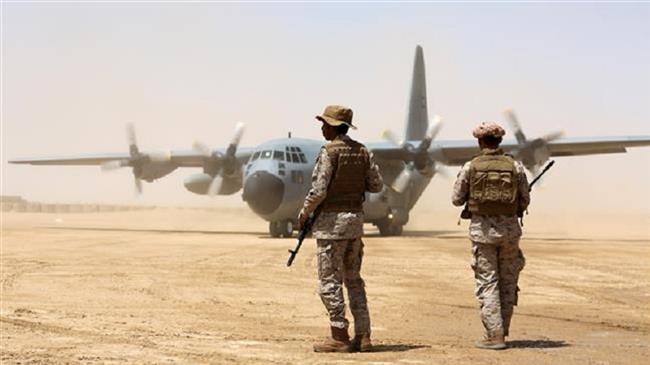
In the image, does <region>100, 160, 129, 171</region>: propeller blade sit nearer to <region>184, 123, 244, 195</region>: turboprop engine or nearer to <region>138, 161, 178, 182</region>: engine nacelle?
<region>138, 161, 178, 182</region>: engine nacelle

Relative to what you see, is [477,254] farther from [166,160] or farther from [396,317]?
[166,160]

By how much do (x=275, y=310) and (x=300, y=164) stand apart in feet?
63.9

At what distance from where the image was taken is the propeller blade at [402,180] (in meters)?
35.0

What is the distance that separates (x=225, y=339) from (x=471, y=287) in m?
6.72

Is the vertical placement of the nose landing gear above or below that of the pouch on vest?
below

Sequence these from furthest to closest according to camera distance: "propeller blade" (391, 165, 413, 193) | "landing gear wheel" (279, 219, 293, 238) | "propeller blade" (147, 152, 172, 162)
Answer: "propeller blade" (147, 152, 172, 162)
"propeller blade" (391, 165, 413, 193)
"landing gear wheel" (279, 219, 293, 238)

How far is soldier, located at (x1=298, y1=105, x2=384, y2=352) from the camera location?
27.2ft

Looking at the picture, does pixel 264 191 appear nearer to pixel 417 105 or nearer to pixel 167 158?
A: pixel 167 158

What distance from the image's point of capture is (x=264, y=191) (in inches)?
1171

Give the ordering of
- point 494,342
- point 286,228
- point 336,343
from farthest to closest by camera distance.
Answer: point 286,228 < point 494,342 < point 336,343

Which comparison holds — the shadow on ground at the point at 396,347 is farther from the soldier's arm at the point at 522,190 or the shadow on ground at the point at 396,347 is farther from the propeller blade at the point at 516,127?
the propeller blade at the point at 516,127

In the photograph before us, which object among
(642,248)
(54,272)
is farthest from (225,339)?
(642,248)

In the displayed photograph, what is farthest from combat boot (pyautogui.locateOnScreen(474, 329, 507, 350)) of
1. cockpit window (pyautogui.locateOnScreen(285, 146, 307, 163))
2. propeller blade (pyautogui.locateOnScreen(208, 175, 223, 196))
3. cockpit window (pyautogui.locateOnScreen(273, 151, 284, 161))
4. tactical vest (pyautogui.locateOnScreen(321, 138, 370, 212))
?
propeller blade (pyautogui.locateOnScreen(208, 175, 223, 196))

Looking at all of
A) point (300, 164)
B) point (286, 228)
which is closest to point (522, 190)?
point (300, 164)
